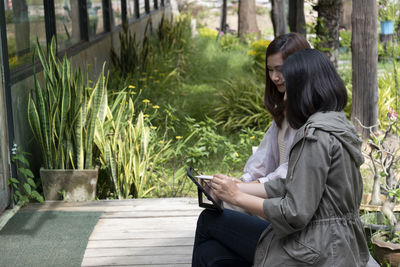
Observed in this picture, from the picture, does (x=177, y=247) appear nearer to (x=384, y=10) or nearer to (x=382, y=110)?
(x=382, y=110)

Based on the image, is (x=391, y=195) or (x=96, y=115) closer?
(x=391, y=195)

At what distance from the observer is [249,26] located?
66.5ft

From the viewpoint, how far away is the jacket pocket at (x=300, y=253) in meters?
2.09

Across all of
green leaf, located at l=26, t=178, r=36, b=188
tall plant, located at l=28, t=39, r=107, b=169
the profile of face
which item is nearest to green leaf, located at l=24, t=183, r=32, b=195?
green leaf, located at l=26, t=178, r=36, b=188

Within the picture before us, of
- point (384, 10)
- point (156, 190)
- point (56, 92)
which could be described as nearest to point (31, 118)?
point (56, 92)

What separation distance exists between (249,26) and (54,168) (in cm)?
1617

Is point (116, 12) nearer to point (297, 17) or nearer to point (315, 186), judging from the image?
point (297, 17)

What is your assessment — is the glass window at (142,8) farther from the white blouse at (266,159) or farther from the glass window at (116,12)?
the white blouse at (266,159)

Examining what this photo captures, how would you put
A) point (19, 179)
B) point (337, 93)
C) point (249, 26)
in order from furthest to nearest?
point (249, 26) → point (19, 179) → point (337, 93)


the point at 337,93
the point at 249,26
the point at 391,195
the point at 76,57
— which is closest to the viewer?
the point at 337,93

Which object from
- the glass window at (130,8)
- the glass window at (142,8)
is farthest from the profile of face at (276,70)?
the glass window at (142,8)

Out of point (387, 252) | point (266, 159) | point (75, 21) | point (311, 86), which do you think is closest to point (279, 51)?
point (266, 159)

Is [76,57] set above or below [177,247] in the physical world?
above

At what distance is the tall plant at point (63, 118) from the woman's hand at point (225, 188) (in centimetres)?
246
